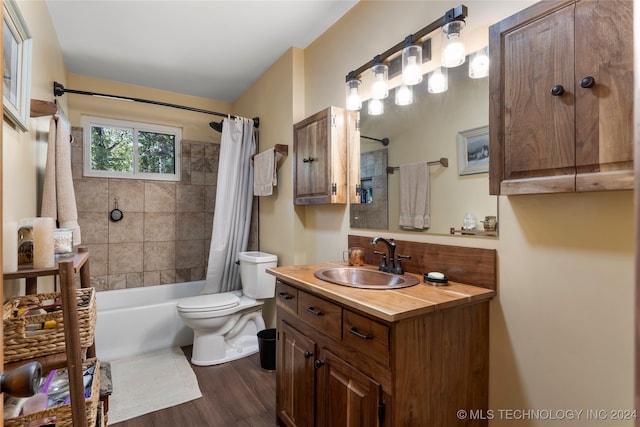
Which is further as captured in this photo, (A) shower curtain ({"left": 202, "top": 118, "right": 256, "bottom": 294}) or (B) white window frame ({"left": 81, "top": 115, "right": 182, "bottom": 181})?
(B) white window frame ({"left": 81, "top": 115, "right": 182, "bottom": 181})

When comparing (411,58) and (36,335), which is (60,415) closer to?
(36,335)

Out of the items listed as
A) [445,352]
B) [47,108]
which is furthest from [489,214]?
[47,108]

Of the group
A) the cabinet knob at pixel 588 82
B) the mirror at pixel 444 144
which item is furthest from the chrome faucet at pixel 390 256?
the cabinet knob at pixel 588 82

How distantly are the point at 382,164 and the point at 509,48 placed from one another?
86 cm

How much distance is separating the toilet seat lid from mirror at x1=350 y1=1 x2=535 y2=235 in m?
1.34

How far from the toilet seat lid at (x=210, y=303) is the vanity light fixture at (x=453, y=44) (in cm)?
220

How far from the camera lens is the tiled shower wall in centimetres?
316

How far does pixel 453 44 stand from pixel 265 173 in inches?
72.4

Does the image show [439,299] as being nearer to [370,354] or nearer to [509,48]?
[370,354]

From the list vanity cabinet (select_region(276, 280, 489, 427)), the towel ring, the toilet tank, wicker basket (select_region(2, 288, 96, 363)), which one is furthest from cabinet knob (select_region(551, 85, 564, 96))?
the towel ring

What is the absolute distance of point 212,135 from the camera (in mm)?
3783

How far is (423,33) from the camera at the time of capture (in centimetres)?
153

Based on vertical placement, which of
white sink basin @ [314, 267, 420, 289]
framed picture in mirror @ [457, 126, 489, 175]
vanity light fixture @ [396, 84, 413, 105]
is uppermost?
vanity light fixture @ [396, 84, 413, 105]

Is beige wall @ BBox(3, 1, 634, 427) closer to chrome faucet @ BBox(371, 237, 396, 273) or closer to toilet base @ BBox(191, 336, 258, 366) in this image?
chrome faucet @ BBox(371, 237, 396, 273)
